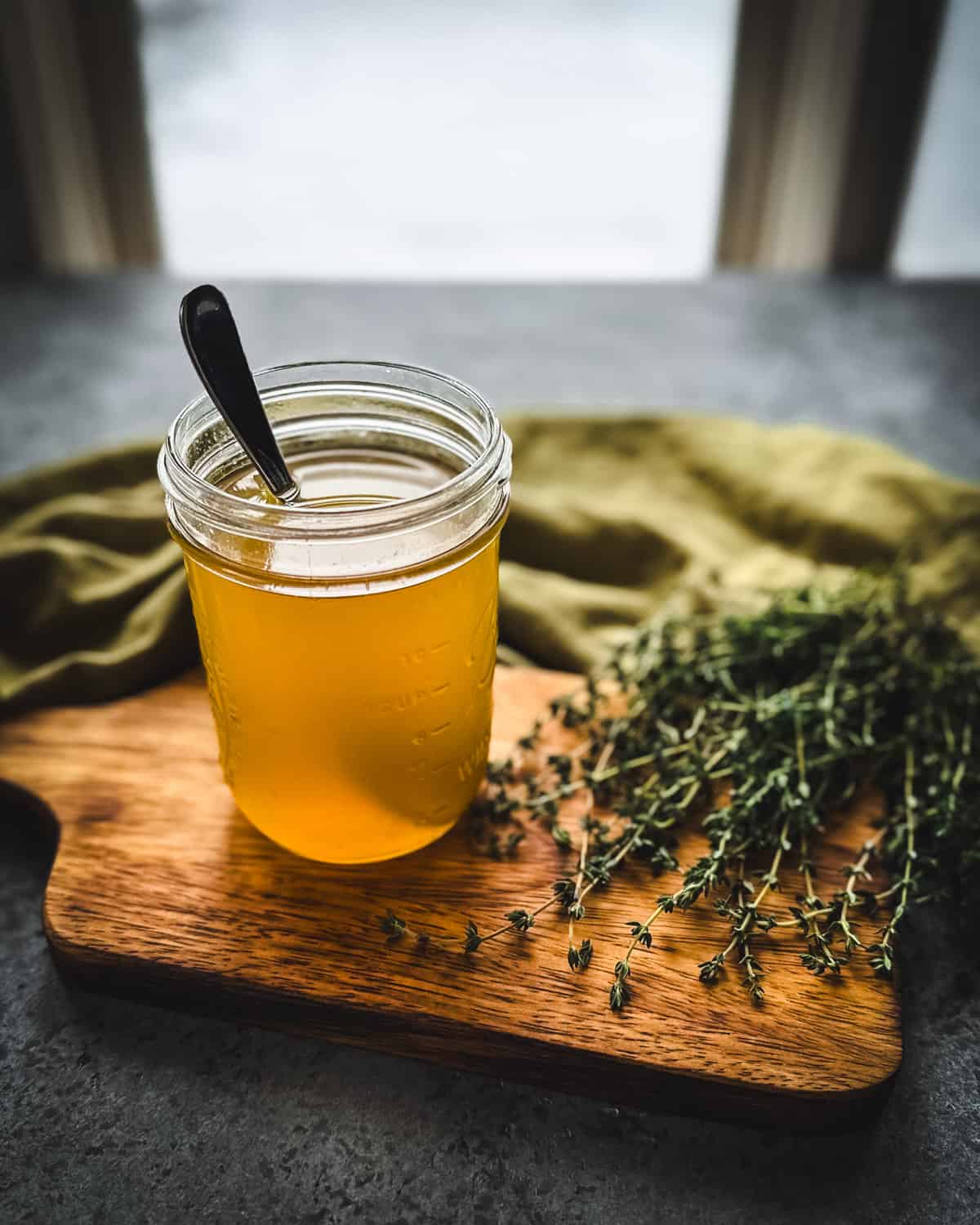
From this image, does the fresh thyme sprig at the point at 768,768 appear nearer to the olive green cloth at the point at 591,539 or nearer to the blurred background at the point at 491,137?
the olive green cloth at the point at 591,539

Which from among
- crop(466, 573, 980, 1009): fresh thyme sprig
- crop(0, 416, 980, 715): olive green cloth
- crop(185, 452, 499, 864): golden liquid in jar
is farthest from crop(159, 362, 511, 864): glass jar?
crop(0, 416, 980, 715): olive green cloth

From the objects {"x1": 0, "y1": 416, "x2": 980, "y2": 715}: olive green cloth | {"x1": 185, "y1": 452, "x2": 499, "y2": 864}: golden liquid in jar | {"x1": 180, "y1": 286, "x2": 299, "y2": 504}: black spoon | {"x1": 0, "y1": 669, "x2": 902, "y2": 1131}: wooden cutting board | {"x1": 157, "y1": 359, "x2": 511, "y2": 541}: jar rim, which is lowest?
{"x1": 0, "y1": 416, "x2": 980, "y2": 715}: olive green cloth

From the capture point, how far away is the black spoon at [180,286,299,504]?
0.77 m

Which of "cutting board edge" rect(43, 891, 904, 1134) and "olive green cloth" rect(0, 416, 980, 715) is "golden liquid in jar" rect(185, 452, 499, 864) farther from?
"olive green cloth" rect(0, 416, 980, 715)

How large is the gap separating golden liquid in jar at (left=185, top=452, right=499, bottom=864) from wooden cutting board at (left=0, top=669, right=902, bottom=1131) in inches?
2.2

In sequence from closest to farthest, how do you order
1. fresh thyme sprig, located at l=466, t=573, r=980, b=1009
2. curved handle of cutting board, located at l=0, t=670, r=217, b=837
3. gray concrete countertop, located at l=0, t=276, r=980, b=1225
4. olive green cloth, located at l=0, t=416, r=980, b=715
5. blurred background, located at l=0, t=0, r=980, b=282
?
gray concrete countertop, located at l=0, t=276, r=980, b=1225 → fresh thyme sprig, located at l=466, t=573, r=980, b=1009 → curved handle of cutting board, located at l=0, t=670, r=217, b=837 → olive green cloth, located at l=0, t=416, r=980, b=715 → blurred background, located at l=0, t=0, r=980, b=282

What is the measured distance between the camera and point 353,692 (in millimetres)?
827

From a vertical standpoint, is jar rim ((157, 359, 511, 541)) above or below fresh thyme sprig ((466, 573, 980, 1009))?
→ above

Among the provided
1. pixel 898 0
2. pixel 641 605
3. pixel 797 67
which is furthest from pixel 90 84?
pixel 641 605

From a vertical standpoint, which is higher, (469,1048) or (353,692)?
(353,692)

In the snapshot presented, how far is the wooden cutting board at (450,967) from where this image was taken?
80 centimetres

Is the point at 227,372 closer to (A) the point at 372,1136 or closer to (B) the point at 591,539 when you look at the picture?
(A) the point at 372,1136

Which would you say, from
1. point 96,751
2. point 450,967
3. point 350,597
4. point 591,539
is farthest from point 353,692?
point 591,539

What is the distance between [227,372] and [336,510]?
0.45 feet
